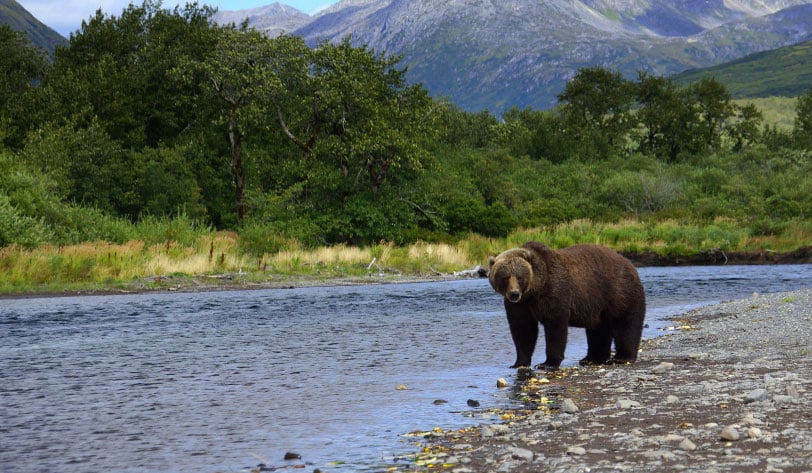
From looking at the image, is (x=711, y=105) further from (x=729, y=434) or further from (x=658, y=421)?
(x=729, y=434)

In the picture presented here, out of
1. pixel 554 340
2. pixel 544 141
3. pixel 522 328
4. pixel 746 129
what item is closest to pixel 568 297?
pixel 554 340

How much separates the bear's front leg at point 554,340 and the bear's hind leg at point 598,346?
1.07 metres

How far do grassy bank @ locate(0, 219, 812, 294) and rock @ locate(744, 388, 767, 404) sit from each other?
30.6 meters

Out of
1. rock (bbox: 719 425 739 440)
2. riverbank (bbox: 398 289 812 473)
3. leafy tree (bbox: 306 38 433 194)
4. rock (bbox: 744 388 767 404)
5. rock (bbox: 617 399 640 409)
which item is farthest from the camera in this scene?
leafy tree (bbox: 306 38 433 194)

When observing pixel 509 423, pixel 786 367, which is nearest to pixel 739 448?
pixel 509 423

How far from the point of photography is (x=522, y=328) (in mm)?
13266

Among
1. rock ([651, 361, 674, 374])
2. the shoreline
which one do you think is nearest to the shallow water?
rock ([651, 361, 674, 374])

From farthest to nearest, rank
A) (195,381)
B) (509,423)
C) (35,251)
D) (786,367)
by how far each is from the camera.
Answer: (35,251)
(195,381)
(786,367)
(509,423)

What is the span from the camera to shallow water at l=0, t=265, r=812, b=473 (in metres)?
9.20

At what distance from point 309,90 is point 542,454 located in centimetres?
5096

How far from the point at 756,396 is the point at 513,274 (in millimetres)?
3994

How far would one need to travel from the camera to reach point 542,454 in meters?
7.68

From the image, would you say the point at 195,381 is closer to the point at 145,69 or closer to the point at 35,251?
the point at 35,251

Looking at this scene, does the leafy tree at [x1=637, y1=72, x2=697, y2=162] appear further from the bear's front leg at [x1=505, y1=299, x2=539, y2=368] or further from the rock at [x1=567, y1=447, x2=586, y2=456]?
the rock at [x1=567, y1=447, x2=586, y2=456]
